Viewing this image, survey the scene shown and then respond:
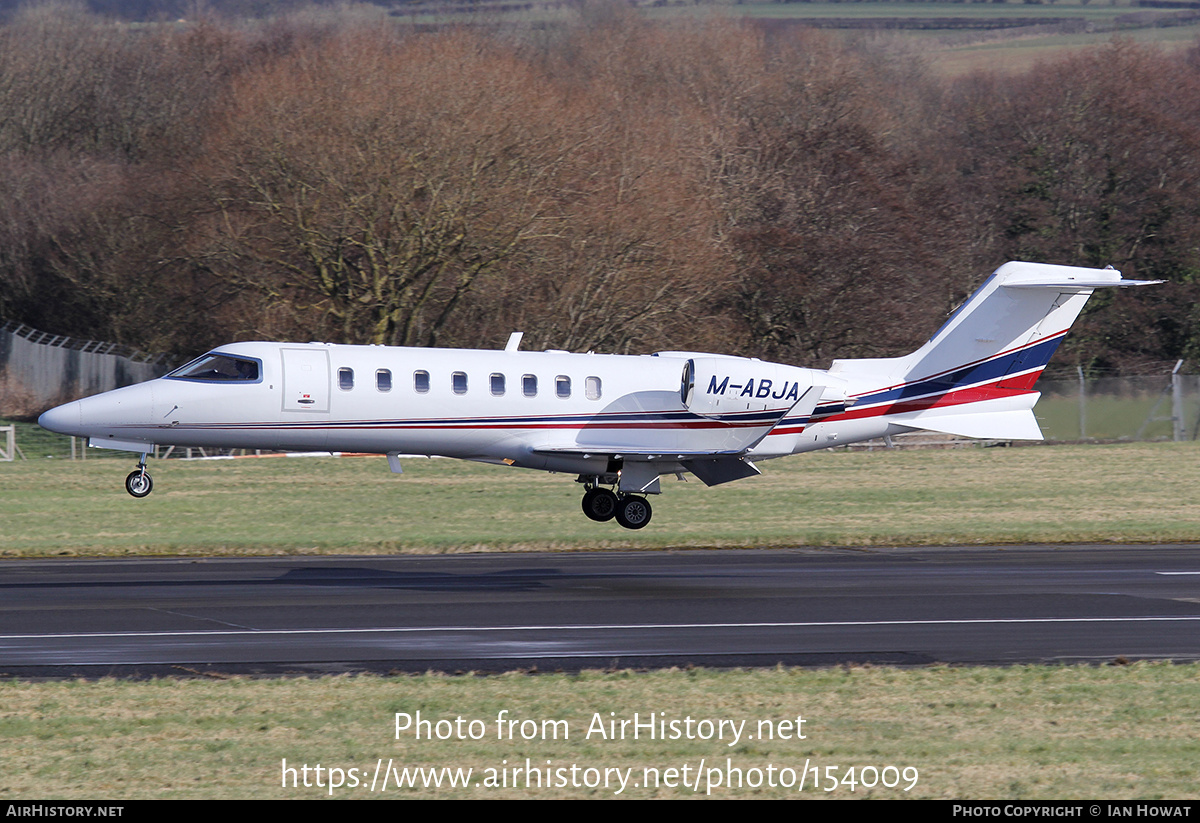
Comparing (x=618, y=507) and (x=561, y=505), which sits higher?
(x=618, y=507)

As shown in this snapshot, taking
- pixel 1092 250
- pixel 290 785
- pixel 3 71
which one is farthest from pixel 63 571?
pixel 3 71

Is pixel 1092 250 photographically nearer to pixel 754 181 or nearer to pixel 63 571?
pixel 754 181

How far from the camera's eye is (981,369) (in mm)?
26547

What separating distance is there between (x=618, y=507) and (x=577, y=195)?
2412cm

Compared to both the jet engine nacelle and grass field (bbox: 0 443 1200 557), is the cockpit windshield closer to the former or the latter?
grass field (bbox: 0 443 1200 557)

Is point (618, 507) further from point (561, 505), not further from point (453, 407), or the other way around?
point (561, 505)

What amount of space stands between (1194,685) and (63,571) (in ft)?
58.2

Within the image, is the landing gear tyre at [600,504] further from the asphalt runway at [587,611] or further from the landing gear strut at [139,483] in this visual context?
the landing gear strut at [139,483]

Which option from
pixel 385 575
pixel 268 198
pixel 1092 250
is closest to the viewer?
pixel 385 575

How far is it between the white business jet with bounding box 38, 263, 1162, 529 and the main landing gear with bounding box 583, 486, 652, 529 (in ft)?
0.08

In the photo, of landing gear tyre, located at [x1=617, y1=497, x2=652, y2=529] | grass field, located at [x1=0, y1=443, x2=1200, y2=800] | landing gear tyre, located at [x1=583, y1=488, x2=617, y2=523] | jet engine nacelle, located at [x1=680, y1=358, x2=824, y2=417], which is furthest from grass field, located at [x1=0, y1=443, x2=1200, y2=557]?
grass field, located at [x1=0, y1=443, x2=1200, y2=800]

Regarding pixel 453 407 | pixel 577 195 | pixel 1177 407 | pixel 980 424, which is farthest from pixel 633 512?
pixel 1177 407

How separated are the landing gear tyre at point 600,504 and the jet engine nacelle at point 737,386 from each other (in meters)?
2.21

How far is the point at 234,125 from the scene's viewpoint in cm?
4850
